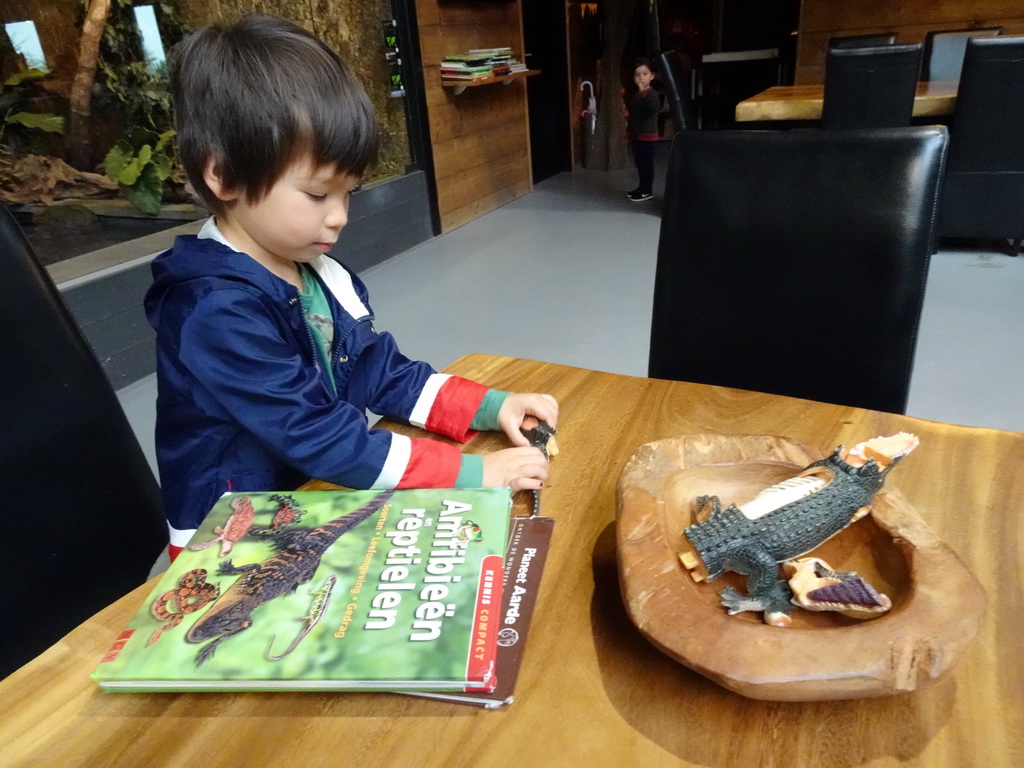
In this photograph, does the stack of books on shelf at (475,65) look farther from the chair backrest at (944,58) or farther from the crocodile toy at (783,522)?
the crocodile toy at (783,522)

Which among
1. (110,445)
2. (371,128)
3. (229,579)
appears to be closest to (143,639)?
(229,579)

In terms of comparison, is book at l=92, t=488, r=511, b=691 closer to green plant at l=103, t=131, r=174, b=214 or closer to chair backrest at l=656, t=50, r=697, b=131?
green plant at l=103, t=131, r=174, b=214

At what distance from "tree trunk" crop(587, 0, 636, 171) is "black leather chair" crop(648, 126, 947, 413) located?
4865 millimetres

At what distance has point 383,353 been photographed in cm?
97

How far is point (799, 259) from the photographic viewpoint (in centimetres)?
103

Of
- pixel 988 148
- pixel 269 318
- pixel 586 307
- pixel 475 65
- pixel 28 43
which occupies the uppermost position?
pixel 28 43

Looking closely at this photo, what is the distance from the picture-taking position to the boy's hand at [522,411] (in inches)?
31.9

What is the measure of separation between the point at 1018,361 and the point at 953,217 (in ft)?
3.81

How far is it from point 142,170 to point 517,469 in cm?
269

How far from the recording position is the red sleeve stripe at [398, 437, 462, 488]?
2.36 feet

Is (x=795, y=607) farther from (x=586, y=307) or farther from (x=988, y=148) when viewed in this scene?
(x=988, y=148)

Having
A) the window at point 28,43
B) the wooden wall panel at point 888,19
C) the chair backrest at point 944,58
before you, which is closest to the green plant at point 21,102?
the window at point 28,43

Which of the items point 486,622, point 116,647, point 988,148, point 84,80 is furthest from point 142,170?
point 988,148

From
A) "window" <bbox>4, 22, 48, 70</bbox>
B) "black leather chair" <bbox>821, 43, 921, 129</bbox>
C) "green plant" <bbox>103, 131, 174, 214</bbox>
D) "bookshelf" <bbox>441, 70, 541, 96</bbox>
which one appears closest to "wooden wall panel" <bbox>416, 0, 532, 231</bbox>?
"bookshelf" <bbox>441, 70, 541, 96</bbox>
